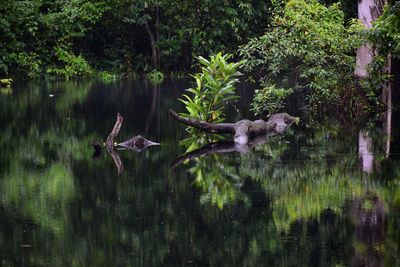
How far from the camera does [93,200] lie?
419 inches

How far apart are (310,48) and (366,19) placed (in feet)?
8.33

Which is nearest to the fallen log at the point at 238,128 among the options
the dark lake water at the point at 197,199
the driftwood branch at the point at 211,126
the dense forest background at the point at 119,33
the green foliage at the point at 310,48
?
the driftwood branch at the point at 211,126

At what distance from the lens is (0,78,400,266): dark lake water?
826 centimetres

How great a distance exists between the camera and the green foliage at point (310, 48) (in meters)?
18.3

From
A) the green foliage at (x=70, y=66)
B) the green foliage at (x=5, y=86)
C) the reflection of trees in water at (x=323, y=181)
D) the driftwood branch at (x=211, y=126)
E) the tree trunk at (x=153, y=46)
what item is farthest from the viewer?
the tree trunk at (x=153, y=46)

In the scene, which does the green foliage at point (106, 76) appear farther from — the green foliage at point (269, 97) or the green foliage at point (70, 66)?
the green foliage at point (269, 97)

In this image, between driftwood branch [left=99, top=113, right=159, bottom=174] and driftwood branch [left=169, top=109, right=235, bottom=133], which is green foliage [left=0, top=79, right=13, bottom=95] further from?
driftwood branch [left=99, top=113, right=159, bottom=174]

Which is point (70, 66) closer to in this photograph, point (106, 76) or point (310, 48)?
point (106, 76)

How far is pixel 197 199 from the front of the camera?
10703 mm

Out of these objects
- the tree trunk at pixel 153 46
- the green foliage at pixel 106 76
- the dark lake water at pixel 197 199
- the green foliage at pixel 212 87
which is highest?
the tree trunk at pixel 153 46

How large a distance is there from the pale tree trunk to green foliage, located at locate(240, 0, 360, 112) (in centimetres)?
71

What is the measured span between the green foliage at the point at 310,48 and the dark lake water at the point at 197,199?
3.95 ft

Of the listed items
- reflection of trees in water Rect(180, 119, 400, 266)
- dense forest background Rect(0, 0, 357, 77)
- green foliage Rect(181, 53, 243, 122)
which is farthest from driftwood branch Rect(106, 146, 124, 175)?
dense forest background Rect(0, 0, 357, 77)

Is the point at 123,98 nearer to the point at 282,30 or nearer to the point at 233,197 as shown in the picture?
the point at 282,30
